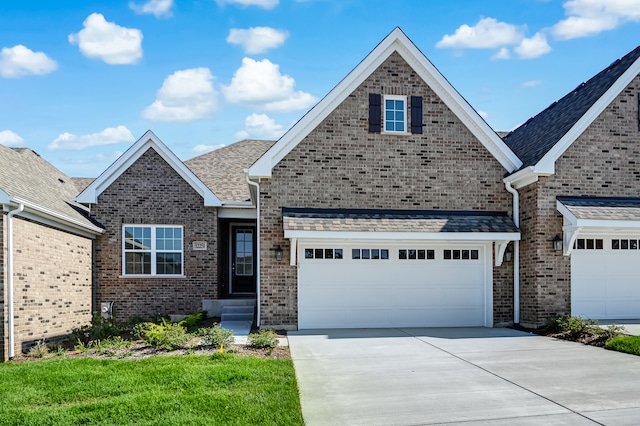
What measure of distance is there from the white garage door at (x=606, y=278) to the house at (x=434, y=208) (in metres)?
0.04

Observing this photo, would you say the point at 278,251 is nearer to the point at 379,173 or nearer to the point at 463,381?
the point at 379,173

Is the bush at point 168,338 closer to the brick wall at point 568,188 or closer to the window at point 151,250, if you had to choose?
the window at point 151,250

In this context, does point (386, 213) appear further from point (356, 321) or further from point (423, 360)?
point (423, 360)

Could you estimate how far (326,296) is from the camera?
547 inches

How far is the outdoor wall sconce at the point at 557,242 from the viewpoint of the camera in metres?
13.4

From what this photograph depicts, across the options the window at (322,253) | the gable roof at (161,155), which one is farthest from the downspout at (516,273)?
the gable roof at (161,155)

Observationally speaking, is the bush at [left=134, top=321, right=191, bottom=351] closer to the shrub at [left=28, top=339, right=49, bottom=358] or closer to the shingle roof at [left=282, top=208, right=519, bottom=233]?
the shrub at [left=28, top=339, right=49, bottom=358]

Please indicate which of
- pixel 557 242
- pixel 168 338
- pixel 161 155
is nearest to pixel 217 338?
pixel 168 338

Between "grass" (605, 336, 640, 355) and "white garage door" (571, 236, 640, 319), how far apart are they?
9.48 ft

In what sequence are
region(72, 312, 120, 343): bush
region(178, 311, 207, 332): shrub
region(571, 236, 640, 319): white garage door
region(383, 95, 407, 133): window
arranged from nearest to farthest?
region(72, 312, 120, 343): bush
region(178, 311, 207, 332): shrub
region(571, 236, 640, 319): white garage door
region(383, 95, 407, 133): window

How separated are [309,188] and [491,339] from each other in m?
5.58

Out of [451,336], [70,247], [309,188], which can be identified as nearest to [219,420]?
[451,336]

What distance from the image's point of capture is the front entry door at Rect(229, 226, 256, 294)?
18656 mm

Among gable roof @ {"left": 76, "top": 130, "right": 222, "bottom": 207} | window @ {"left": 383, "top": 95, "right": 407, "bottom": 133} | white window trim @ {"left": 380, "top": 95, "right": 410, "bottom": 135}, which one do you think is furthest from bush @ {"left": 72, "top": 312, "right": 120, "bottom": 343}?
window @ {"left": 383, "top": 95, "right": 407, "bottom": 133}
